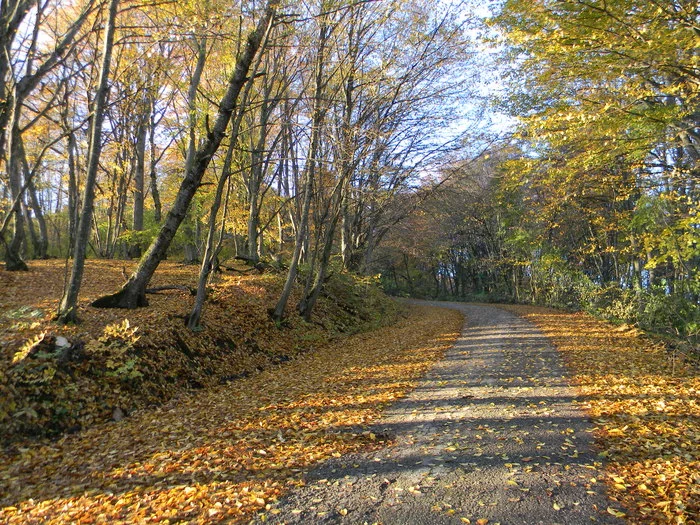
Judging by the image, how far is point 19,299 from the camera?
313 inches

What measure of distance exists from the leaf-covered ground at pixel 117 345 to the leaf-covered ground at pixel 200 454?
0.46 meters

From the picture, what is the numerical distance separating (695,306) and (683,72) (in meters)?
8.03

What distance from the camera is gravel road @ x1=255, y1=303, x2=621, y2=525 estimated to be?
9.98 ft

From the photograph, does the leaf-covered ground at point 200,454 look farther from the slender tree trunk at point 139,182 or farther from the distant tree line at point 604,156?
the slender tree trunk at point 139,182

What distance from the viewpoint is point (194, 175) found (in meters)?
8.12

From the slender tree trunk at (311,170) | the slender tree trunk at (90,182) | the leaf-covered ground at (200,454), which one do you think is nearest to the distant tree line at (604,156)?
the slender tree trunk at (311,170)

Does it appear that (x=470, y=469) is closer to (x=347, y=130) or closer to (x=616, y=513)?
(x=616, y=513)

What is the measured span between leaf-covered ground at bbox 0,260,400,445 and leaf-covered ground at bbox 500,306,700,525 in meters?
5.97

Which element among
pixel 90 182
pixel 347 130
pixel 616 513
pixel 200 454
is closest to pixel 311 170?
pixel 347 130

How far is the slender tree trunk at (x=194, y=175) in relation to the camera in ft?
25.8

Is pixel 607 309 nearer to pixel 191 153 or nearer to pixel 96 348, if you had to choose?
pixel 191 153

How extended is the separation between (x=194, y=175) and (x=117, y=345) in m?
3.53

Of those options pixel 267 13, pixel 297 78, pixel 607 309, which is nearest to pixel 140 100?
pixel 297 78

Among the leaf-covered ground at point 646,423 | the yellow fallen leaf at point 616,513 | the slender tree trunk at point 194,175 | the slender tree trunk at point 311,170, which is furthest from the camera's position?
the slender tree trunk at point 311,170
